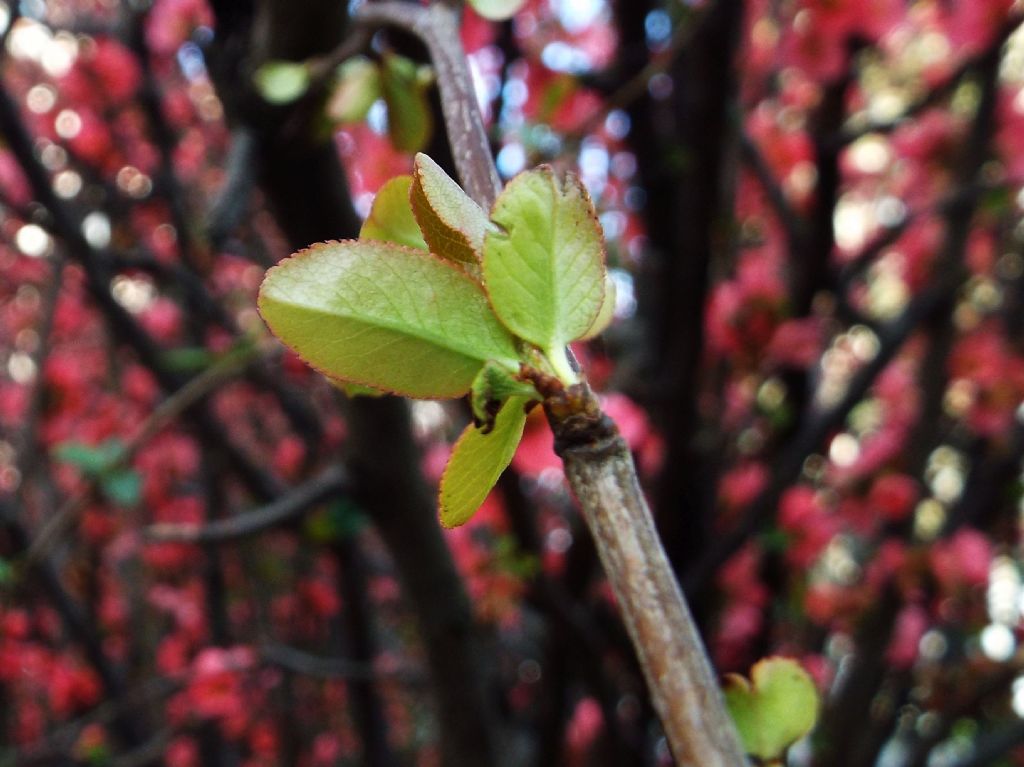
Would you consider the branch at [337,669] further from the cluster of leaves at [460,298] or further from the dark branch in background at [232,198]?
the cluster of leaves at [460,298]

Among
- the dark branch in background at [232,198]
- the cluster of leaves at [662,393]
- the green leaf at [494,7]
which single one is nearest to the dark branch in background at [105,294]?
the cluster of leaves at [662,393]

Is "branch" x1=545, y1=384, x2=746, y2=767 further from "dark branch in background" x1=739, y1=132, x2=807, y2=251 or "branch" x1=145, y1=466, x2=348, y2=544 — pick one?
"dark branch in background" x1=739, y1=132, x2=807, y2=251

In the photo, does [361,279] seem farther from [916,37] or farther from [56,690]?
[916,37]

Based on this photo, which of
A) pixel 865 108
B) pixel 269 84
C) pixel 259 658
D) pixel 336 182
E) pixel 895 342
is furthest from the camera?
pixel 865 108

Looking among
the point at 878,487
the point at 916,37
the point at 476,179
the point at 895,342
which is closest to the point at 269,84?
the point at 476,179

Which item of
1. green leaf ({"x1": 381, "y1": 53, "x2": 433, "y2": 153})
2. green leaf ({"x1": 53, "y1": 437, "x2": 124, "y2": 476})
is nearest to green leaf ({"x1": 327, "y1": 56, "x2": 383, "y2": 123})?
green leaf ({"x1": 381, "y1": 53, "x2": 433, "y2": 153})

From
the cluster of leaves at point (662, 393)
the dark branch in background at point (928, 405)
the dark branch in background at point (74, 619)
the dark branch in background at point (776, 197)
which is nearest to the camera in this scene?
the dark branch in background at point (74, 619)

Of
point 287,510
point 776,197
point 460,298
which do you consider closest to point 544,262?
point 460,298
